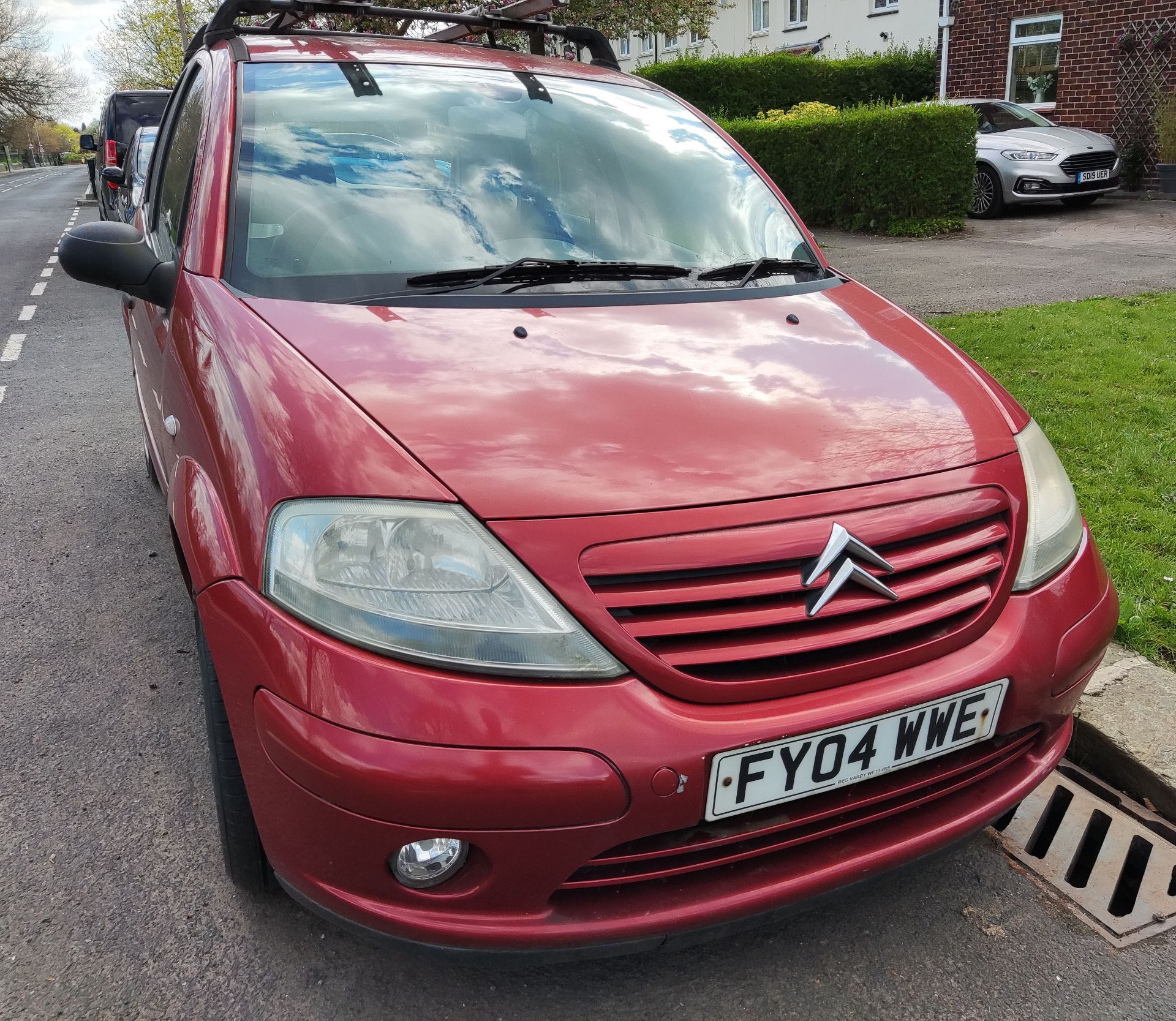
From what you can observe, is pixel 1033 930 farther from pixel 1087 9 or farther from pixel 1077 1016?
pixel 1087 9

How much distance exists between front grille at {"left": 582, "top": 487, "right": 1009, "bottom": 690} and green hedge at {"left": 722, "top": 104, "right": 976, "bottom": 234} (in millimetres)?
11165

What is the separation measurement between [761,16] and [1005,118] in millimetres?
17865

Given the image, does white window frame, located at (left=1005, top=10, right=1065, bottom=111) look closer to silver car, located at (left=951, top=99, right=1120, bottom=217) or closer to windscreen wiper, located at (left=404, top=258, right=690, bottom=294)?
silver car, located at (left=951, top=99, right=1120, bottom=217)

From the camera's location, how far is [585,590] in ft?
5.16

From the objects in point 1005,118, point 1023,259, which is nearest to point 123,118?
point 1005,118

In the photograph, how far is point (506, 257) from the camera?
2420 millimetres

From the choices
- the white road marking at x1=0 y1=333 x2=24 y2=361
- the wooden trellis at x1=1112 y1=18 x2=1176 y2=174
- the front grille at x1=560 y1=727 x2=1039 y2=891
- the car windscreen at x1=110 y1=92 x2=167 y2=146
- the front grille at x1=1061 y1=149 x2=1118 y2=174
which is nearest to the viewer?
the front grille at x1=560 y1=727 x2=1039 y2=891

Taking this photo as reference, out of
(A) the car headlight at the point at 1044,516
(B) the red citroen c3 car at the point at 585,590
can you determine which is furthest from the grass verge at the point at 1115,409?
(B) the red citroen c3 car at the point at 585,590

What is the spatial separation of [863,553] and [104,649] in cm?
249

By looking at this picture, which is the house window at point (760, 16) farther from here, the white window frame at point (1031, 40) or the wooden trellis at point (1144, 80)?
the wooden trellis at point (1144, 80)

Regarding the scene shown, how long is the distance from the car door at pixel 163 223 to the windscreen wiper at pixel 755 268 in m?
1.31

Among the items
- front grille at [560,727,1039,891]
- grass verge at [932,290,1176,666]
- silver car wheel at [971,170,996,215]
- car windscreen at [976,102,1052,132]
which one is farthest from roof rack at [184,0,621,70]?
car windscreen at [976,102,1052,132]

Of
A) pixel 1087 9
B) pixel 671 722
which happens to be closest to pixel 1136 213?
pixel 1087 9

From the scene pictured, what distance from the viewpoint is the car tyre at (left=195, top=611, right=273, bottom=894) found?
1.84 meters
